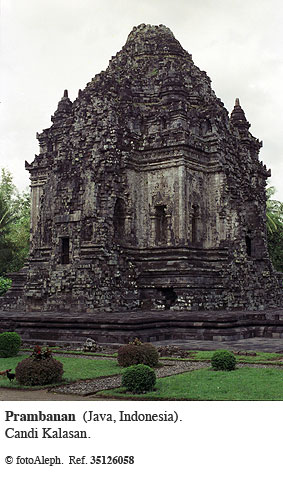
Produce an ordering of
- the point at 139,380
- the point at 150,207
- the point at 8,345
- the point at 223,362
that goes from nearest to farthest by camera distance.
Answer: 1. the point at 139,380
2. the point at 223,362
3. the point at 8,345
4. the point at 150,207

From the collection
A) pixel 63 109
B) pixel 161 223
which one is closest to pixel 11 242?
pixel 63 109

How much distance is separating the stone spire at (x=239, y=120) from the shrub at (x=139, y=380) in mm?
21522

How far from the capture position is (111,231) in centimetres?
2278

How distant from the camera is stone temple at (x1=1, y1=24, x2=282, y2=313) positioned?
2223cm

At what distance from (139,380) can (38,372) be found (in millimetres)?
2011

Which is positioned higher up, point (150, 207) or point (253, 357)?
point (150, 207)

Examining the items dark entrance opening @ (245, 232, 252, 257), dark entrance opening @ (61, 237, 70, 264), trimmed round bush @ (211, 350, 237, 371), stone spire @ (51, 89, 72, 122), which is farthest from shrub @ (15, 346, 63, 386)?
stone spire @ (51, 89, 72, 122)

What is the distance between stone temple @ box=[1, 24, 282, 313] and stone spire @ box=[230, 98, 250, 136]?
5.95ft

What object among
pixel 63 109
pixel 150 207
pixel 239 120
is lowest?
pixel 150 207

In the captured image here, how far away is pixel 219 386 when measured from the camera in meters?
9.49

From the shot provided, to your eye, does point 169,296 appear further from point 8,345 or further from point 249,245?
point 8,345

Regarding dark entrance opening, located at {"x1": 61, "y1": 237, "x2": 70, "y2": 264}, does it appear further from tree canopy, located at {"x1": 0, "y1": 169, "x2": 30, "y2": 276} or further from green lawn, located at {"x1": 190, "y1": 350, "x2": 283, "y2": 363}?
tree canopy, located at {"x1": 0, "y1": 169, "x2": 30, "y2": 276}

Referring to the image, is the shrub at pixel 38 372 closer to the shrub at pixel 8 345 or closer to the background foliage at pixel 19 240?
the shrub at pixel 8 345
